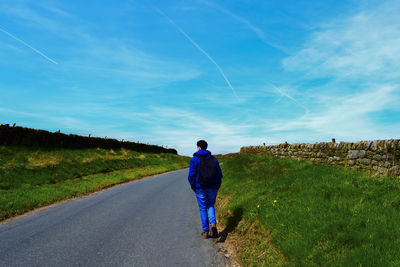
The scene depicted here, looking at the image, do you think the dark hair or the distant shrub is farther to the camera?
the distant shrub

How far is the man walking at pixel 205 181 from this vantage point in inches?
283

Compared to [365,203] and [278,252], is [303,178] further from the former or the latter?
[278,252]

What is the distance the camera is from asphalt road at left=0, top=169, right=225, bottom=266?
5586mm

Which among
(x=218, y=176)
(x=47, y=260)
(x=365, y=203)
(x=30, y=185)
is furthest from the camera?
(x=30, y=185)

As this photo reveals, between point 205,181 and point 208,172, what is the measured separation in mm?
261

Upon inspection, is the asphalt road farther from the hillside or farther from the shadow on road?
the hillside

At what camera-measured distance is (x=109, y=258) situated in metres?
5.64

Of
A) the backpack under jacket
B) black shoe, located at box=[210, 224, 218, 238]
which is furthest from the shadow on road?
the backpack under jacket

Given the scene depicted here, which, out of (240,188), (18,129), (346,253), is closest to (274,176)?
(240,188)

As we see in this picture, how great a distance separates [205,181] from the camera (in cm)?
721

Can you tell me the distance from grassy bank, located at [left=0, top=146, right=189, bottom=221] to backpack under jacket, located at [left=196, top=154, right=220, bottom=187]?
8.38 m

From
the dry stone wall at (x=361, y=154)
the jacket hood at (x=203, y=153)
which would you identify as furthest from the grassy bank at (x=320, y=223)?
the jacket hood at (x=203, y=153)

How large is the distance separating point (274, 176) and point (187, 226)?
4.97 meters

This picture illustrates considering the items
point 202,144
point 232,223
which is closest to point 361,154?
point 232,223
